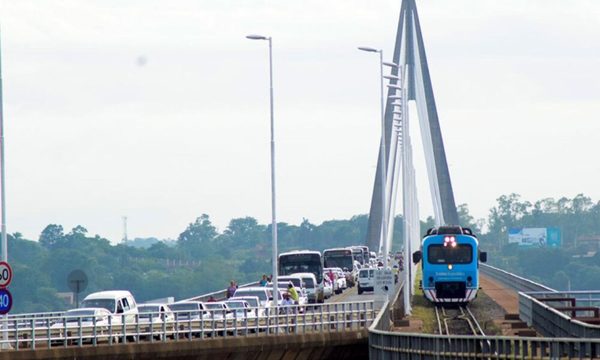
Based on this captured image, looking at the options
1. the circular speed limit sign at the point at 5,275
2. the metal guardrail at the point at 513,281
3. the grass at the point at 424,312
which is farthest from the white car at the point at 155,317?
the metal guardrail at the point at 513,281

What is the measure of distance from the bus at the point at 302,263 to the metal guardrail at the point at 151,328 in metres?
38.4

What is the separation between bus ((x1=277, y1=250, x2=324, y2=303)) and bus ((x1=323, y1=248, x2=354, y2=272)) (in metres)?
25.2

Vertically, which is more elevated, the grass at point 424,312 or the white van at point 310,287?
the white van at point 310,287

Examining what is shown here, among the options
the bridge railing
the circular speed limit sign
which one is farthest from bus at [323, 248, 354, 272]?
the circular speed limit sign

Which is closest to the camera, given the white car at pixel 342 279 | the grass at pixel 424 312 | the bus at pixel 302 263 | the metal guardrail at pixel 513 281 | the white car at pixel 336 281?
the grass at pixel 424 312

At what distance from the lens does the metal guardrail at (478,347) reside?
3378cm

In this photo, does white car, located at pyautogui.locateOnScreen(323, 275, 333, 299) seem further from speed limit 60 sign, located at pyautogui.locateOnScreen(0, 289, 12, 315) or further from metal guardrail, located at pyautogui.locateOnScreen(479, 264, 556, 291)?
speed limit 60 sign, located at pyautogui.locateOnScreen(0, 289, 12, 315)

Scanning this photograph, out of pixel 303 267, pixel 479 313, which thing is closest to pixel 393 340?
pixel 479 313

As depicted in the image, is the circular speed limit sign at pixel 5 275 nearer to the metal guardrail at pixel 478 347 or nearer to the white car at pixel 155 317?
the white car at pixel 155 317

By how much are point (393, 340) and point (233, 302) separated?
1964 cm

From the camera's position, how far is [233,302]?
62312 millimetres

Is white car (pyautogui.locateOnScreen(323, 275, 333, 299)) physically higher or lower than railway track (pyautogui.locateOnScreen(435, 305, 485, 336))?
higher

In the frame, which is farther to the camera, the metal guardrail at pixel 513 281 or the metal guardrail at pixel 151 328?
the metal guardrail at pixel 513 281

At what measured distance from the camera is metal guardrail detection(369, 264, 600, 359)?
3378cm
